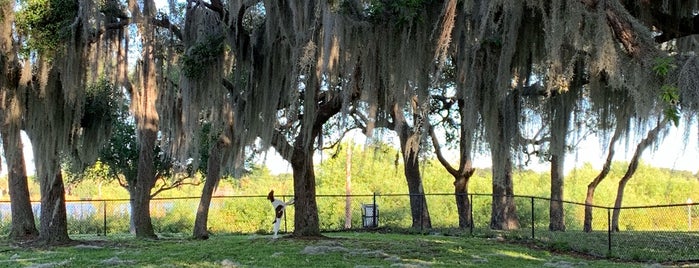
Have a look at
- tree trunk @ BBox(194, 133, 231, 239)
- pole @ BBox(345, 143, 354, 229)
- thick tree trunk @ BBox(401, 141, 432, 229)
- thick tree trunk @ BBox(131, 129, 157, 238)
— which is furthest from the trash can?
thick tree trunk @ BBox(131, 129, 157, 238)

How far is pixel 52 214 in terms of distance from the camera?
12.0 metres

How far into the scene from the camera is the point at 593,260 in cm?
985

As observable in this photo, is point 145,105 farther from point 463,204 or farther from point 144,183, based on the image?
point 463,204

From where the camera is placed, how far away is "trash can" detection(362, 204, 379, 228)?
17.8 meters

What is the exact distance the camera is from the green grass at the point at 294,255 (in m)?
8.59

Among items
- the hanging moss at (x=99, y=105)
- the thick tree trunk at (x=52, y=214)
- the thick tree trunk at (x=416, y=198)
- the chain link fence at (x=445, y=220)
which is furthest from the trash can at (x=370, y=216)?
the thick tree trunk at (x=52, y=214)

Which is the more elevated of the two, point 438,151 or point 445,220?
point 438,151

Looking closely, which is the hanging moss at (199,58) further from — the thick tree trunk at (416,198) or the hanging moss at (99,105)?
the thick tree trunk at (416,198)

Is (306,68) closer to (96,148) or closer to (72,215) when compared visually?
(96,148)

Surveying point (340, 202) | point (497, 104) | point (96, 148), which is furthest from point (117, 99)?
point (340, 202)

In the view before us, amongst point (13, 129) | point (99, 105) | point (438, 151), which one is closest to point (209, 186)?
point (99, 105)

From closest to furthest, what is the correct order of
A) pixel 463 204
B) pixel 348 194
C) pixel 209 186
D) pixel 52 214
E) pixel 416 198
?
pixel 52 214
pixel 209 186
pixel 416 198
pixel 463 204
pixel 348 194

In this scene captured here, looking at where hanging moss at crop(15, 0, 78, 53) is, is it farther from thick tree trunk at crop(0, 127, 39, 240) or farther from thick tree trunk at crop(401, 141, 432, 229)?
thick tree trunk at crop(401, 141, 432, 229)

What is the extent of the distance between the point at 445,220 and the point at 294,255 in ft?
72.1
